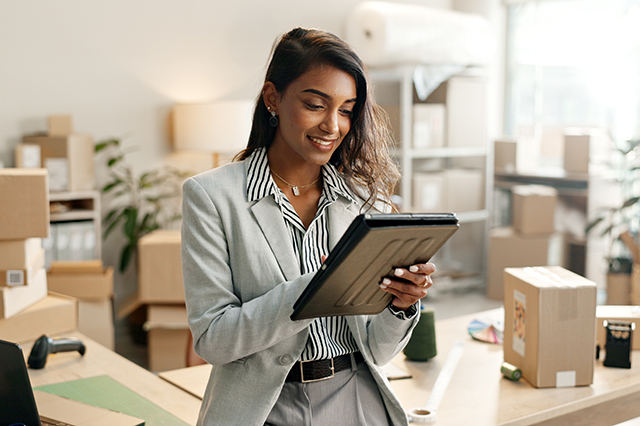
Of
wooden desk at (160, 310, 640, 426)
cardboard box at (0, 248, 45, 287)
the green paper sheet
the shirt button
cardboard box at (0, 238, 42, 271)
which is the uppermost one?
cardboard box at (0, 238, 42, 271)

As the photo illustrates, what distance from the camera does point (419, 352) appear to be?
1937mm

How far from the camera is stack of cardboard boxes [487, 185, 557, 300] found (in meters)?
4.93

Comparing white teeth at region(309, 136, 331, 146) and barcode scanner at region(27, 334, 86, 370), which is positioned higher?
white teeth at region(309, 136, 331, 146)

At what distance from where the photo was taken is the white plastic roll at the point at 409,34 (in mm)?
4613

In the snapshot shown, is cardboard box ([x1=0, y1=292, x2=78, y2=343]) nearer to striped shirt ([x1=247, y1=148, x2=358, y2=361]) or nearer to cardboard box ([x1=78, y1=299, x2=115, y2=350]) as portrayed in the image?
cardboard box ([x1=78, y1=299, x2=115, y2=350])

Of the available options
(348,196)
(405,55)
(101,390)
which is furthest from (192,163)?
(348,196)

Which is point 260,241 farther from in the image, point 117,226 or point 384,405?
point 117,226

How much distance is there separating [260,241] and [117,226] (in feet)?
10.6

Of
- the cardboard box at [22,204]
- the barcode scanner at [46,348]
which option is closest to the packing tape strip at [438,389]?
the barcode scanner at [46,348]

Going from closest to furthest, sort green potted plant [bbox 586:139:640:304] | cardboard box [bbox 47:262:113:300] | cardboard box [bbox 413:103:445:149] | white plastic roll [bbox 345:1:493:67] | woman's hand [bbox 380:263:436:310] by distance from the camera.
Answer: woman's hand [bbox 380:263:436:310] < cardboard box [bbox 47:262:113:300] < green potted plant [bbox 586:139:640:304] < white plastic roll [bbox 345:1:493:67] < cardboard box [bbox 413:103:445:149]

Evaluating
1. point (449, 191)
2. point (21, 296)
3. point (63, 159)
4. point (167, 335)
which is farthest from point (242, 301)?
point (449, 191)

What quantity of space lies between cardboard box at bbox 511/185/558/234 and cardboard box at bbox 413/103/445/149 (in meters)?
0.79

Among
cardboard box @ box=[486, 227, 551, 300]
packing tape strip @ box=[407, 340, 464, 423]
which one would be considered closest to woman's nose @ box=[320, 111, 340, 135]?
packing tape strip @ box=[407, 340, 464, 423]

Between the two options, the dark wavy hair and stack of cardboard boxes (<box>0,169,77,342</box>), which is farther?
stack of cardboard boxes (<box>0,169,77,342</box>)
